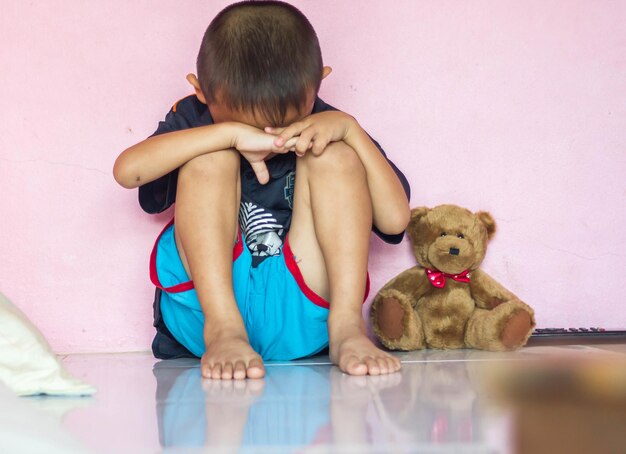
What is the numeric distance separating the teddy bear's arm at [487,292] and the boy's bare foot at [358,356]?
0.35 m

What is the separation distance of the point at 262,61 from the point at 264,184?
0.24 meters

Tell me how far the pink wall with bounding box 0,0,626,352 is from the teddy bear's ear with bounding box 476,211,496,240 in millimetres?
87

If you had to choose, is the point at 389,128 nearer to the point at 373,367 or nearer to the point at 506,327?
the point at 506,327

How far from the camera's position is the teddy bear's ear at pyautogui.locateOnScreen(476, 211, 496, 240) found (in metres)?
1.58

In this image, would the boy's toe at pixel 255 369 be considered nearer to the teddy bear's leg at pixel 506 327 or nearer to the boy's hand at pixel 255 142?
the boy's hand at pixel 255 142

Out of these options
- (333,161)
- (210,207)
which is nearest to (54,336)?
(210,207)

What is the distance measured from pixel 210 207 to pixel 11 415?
0.53m

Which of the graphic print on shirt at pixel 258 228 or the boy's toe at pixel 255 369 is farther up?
the graphic print on shirt at pixel 258 228

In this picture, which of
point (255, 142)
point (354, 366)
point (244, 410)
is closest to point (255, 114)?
point (255, 142)

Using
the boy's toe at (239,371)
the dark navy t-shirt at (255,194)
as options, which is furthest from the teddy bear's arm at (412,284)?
the boy's toe at (239,371)

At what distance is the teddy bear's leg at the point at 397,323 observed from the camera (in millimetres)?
1467

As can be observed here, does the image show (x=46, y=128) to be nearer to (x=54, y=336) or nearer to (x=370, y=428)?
(x=54, y=336)

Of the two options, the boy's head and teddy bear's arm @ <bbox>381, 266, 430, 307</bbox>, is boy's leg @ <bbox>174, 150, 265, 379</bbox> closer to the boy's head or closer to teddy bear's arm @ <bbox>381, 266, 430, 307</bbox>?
the boy's head

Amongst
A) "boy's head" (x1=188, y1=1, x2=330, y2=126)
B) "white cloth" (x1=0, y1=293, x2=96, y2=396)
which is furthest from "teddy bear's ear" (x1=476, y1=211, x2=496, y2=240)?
"white cloth" (x1=0, y1=293, x2=96, y2=396)
